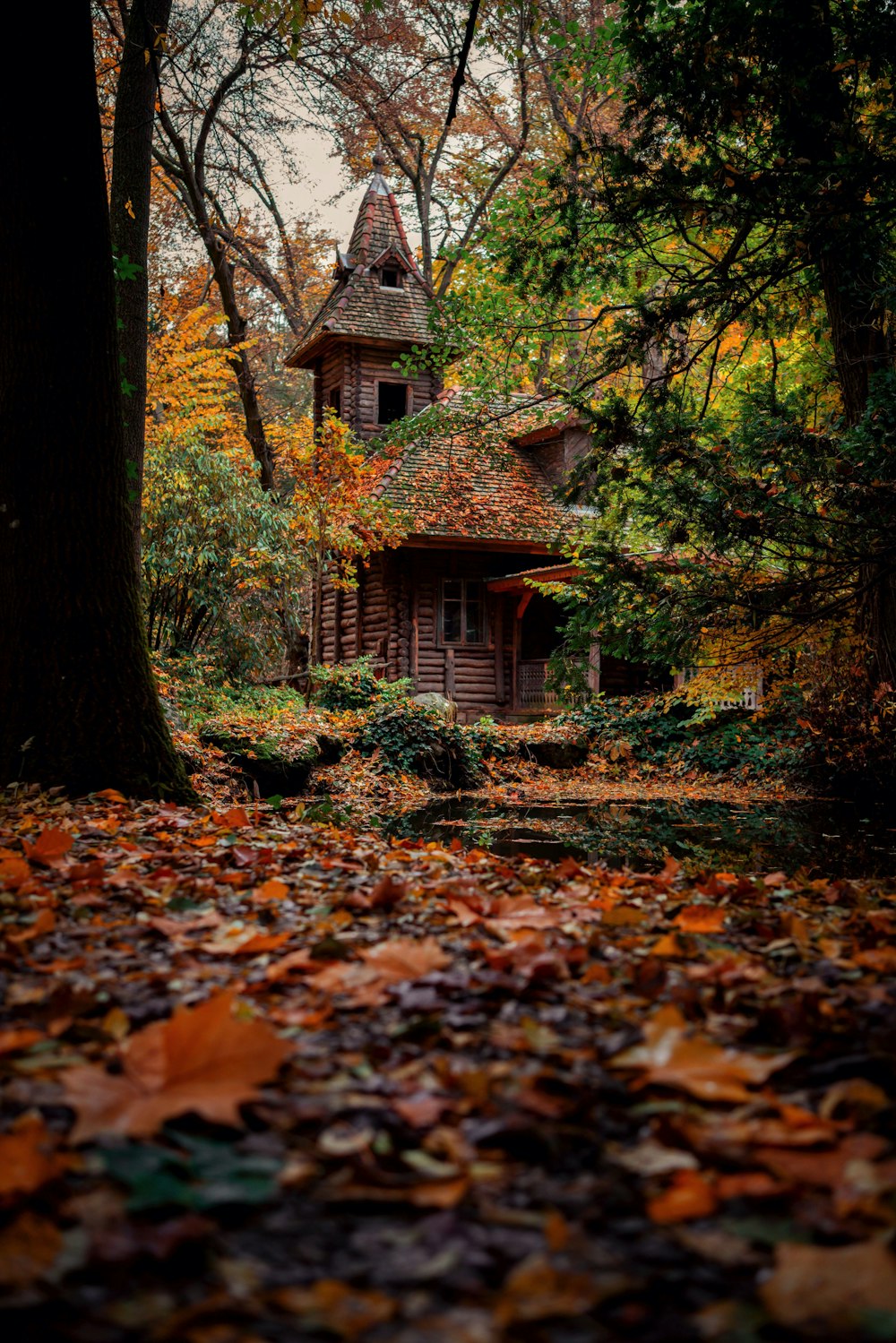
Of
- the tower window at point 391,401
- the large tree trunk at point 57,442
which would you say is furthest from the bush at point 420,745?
the tower window at point 391,401

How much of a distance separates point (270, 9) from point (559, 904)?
7.45 metres

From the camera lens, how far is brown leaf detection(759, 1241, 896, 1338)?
1070mm

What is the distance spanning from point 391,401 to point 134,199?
52.9ft

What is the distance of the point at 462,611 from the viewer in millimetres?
22094

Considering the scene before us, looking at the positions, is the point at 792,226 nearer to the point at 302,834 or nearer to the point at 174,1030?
the point at 302,834

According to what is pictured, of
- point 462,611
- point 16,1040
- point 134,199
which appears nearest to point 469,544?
point 462,611

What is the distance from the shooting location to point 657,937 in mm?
2650

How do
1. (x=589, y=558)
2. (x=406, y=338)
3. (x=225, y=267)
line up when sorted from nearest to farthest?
(x=589, y=558) → (x=225, y=267) → (x=406, y=338)

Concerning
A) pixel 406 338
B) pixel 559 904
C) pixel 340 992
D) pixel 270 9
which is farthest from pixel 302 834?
pixel 406 338

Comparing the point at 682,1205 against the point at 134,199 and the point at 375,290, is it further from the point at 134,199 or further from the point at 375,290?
the point at 375,290

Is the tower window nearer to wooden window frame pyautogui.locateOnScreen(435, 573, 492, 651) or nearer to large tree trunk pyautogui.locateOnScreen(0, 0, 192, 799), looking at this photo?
wooden window frame pyautogui.locateOnScreen(435, 573, 492, 651)

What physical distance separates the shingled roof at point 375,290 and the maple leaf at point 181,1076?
891 inches

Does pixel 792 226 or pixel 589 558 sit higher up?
pixel 792 226

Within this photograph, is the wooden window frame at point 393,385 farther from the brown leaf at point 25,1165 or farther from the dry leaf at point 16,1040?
the brown leaf at point 25,1165
